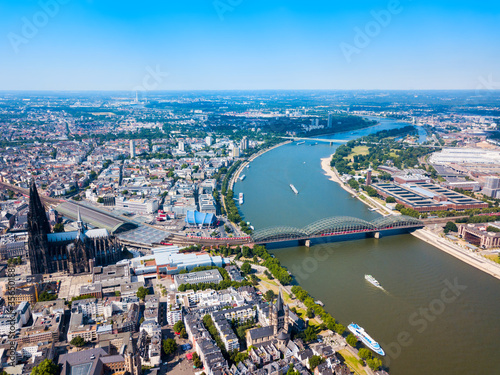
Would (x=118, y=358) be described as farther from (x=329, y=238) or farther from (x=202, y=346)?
(x=329, y=238)

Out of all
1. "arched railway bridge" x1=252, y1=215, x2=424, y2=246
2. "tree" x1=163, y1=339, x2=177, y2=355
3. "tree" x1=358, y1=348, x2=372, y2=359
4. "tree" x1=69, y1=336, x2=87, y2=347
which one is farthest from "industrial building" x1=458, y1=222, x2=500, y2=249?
"tree" x1=69, y1=336, x2=87, y2=347

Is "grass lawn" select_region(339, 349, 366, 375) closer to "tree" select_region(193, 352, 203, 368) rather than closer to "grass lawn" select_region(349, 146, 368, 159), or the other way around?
"tree" select_region(193, 352, 203, 368)

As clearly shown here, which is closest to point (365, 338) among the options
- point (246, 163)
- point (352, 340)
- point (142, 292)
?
point (352, 340)

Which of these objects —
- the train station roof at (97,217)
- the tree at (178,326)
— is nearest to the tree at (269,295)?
the tree at (178,326)

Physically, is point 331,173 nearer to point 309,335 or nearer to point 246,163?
point 246,163

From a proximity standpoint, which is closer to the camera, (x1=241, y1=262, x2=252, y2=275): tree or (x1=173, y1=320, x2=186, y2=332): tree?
(x1=173, y1=320, x2=186, y2=332): tree

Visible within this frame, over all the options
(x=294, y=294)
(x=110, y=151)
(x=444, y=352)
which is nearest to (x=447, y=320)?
(x=444, y=352)
